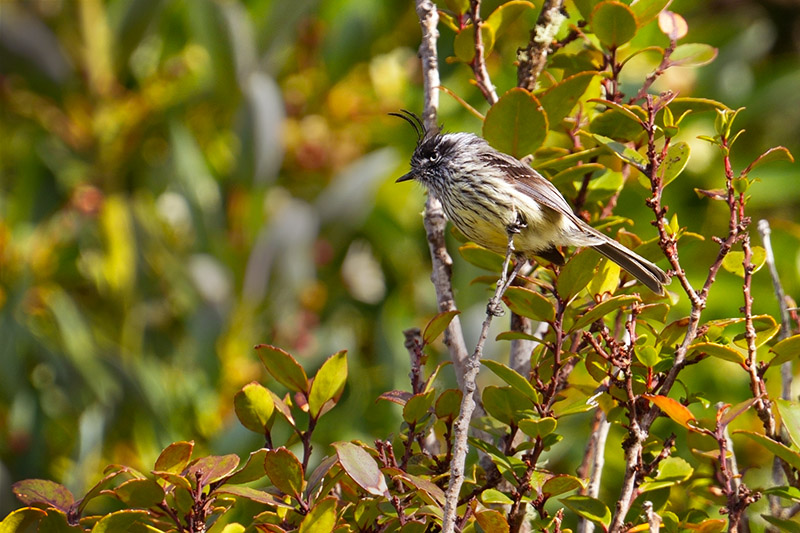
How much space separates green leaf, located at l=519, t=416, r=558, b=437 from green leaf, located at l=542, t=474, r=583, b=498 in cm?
7

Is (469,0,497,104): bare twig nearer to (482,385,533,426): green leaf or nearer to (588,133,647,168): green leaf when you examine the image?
(588,133,647,168): green leaf

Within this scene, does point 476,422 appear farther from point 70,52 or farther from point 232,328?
point 70,52

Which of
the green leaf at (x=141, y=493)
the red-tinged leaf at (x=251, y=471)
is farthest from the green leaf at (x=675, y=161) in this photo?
the green leaf at (x=141, y=493)

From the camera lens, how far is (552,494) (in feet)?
4.17

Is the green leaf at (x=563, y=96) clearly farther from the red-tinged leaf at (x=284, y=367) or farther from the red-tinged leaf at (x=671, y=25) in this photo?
the red-tinged leaf at (x=284, y=367)

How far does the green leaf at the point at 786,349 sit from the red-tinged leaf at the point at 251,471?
0.72 metres

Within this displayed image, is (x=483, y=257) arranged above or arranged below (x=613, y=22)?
below

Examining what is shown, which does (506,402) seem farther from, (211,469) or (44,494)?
(44,494)

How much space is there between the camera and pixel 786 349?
1308 mm

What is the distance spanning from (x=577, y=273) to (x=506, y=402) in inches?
8.2

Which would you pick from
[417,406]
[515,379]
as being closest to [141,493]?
[417,406]

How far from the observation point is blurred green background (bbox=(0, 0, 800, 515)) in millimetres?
3441

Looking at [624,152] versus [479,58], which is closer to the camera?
[624,152]

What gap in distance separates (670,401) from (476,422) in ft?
1.13
